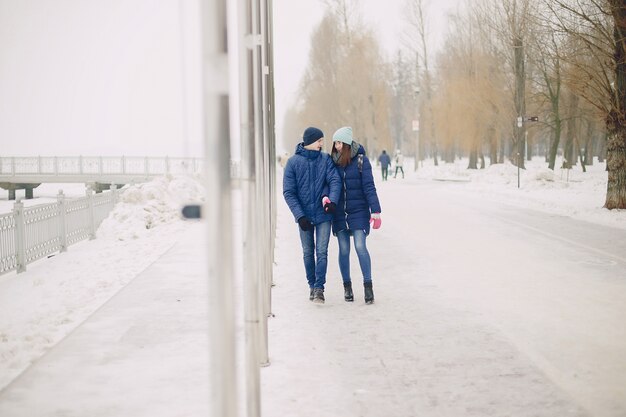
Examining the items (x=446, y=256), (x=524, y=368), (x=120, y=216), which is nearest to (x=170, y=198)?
(x=120, y=216)

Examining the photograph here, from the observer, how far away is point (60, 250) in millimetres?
13070

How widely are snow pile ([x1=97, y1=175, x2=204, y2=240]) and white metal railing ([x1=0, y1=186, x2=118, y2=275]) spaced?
480mm

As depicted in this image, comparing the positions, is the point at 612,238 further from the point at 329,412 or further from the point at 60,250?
the point at 60,250

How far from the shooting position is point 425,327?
227 inches

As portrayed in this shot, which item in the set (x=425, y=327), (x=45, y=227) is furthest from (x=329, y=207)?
(x=45, y=227)

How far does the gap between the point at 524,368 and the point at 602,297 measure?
2624mm

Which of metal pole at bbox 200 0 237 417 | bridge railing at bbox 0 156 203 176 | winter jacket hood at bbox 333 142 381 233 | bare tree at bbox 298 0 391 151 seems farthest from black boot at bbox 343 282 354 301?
bare tree at bbox 298 0 391 151

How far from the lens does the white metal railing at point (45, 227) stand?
10.5 m

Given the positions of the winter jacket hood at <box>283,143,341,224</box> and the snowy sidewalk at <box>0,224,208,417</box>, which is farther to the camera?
the winter jacket hood at <box>283,143,341,224</box>

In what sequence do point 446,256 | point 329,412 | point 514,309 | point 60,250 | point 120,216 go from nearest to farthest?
point 329,412, point 514,309, point 446,256, point 60,250, point 120,216

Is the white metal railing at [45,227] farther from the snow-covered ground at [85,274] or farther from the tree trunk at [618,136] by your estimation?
the tree trunk at [618,136]

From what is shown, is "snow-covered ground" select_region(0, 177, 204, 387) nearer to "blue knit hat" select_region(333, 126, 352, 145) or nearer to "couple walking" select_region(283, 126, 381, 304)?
"couple walking" select_region(283, 126, 381, 304)

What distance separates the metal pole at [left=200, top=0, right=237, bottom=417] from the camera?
2.23 meters

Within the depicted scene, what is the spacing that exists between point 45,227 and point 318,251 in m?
7.57
